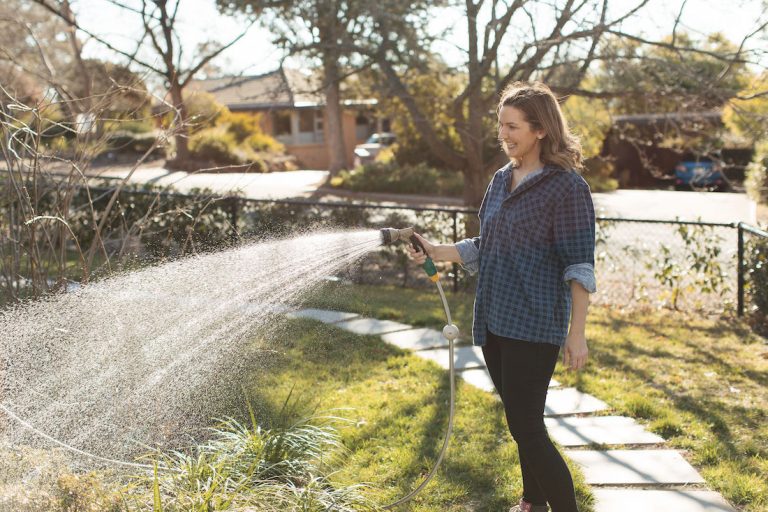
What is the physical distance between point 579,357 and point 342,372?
254 cm

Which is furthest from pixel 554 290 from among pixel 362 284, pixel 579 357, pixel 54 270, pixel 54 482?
pixel 362 284

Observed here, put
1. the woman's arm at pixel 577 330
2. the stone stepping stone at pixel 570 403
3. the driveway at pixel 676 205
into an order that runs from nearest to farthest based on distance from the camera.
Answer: the woman's arm at pixel 577 330 → the stone stepping stone at pixel 570 403 → the driveway at pixel 676 205

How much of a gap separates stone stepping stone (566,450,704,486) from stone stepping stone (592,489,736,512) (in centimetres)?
9

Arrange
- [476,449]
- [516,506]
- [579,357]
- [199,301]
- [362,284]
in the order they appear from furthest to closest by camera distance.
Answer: [362,284] → [199,301] → [476,449] → [516,506] → [579,357]

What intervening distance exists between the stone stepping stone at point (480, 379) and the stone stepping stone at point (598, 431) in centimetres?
57

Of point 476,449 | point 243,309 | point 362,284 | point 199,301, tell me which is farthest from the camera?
point 362,284

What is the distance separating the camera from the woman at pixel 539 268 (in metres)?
2.46

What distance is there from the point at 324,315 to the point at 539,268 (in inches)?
142

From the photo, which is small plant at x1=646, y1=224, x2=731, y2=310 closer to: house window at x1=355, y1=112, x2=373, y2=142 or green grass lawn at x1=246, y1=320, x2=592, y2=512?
green grass lawn at x1=246, y1=320, x2=592, y2=512

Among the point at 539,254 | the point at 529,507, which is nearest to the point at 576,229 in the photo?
the point at 539,254

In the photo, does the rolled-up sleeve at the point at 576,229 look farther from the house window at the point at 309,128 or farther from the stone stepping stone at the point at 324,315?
the house window at the point at 309,128

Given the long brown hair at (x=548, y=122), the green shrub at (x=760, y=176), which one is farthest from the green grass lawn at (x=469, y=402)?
the green shrub at (x=760, y=176)

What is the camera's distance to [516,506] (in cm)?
296

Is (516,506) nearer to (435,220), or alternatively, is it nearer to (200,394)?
(200,394)
